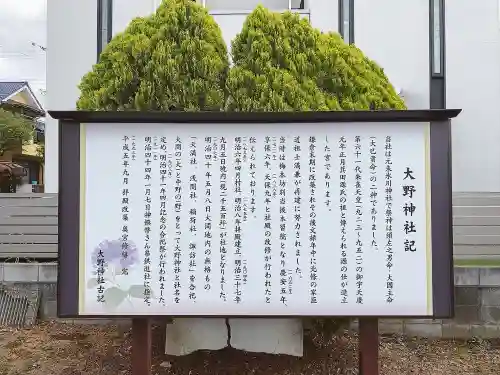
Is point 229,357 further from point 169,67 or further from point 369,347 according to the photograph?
point 169,67

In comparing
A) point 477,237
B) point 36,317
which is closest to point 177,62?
point 36,317

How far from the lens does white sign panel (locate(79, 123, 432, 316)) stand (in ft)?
9.37

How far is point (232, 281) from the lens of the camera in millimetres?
2881

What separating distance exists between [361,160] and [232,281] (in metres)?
1.18

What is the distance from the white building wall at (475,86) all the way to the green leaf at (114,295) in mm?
5746

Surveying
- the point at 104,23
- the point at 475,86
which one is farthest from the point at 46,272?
the point at 475,86

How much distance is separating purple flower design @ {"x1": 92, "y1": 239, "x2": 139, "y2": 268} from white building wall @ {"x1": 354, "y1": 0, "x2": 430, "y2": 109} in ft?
17.5

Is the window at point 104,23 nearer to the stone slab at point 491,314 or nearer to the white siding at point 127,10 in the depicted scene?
the white siding at point 127,10

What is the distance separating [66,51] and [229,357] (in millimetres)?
5444

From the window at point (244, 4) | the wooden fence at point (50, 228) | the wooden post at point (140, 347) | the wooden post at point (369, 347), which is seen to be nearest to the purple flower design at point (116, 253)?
the wooden post at point (140, 347)

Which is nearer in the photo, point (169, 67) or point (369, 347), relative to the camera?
point (369, 347)

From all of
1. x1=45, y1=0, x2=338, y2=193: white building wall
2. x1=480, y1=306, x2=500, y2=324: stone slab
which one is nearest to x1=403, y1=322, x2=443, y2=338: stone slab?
x1=480, y1=306, x2=500, y2=324: stone slab

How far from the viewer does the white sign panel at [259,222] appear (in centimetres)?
286

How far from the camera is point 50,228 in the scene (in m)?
5.08
